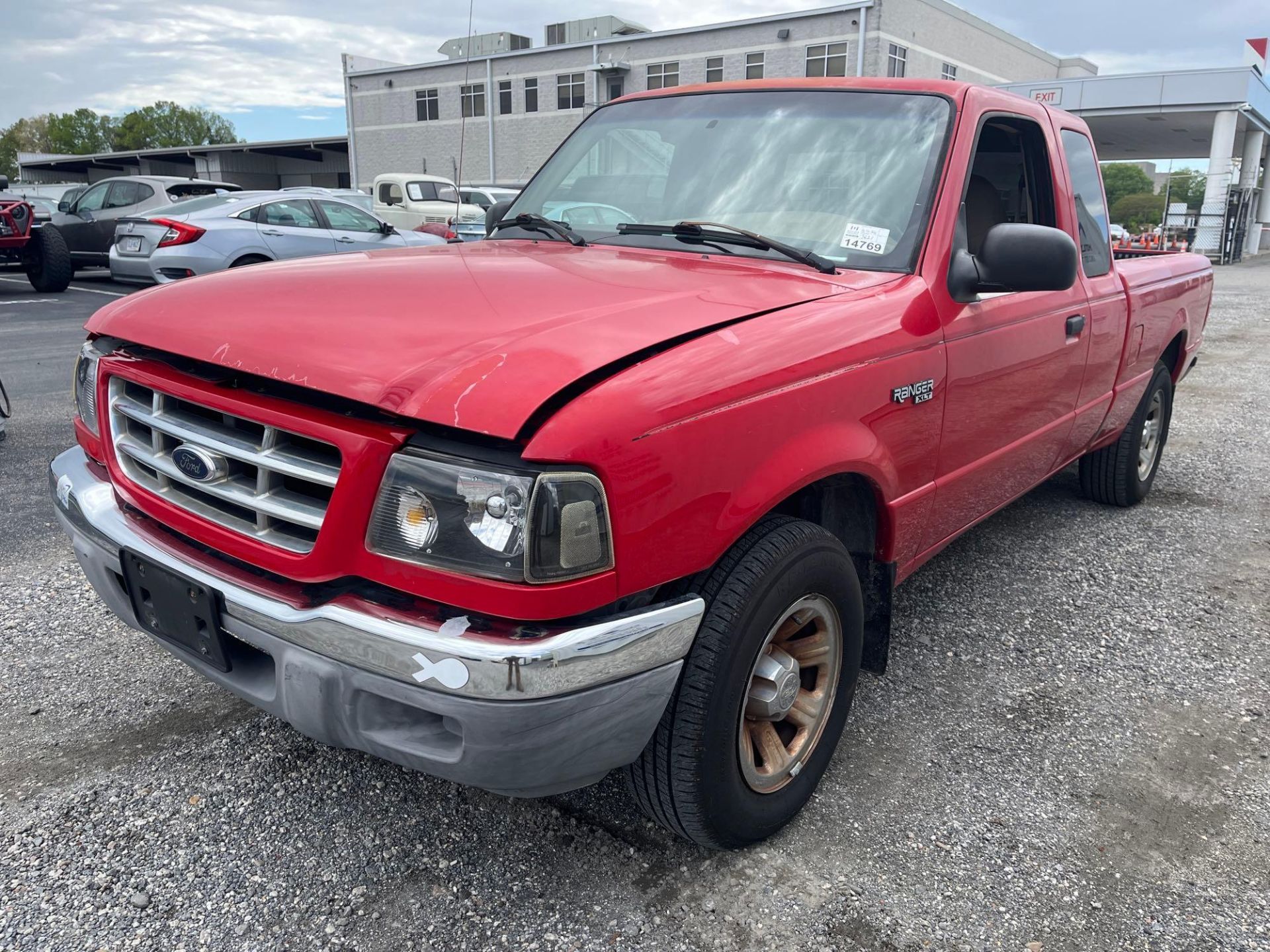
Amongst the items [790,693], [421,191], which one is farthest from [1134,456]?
[421,191]

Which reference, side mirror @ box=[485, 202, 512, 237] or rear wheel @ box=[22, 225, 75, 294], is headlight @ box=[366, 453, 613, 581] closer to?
side mirror @ box=[485, 202, 512, 237]

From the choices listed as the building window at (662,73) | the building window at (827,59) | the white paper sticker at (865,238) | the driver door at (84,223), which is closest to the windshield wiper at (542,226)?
the white paper sticker at (865,238)

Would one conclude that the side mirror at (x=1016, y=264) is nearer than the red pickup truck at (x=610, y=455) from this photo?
No

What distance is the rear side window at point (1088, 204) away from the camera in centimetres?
377

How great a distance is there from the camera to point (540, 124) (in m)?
46.4

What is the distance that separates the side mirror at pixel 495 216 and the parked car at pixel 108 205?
11797mm

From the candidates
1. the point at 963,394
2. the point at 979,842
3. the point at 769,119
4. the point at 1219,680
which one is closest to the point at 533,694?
the point at 979,842

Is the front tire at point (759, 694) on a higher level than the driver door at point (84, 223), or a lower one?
lower

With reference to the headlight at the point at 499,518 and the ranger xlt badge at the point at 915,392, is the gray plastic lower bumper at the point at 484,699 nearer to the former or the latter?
the headlight at the point at 499,518

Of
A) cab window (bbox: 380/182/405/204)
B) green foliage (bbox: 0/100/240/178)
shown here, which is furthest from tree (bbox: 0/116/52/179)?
cab window (bbox: 380/182/405/204)

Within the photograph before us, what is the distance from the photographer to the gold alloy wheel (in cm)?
219

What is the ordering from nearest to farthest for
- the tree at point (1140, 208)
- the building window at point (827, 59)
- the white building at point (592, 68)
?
the building window at point (827, 59)
the white building at point (592, 68)
the tree at point (1140, 208)

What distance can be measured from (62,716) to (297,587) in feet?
4.71

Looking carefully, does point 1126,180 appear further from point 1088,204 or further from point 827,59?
point 1088,204
